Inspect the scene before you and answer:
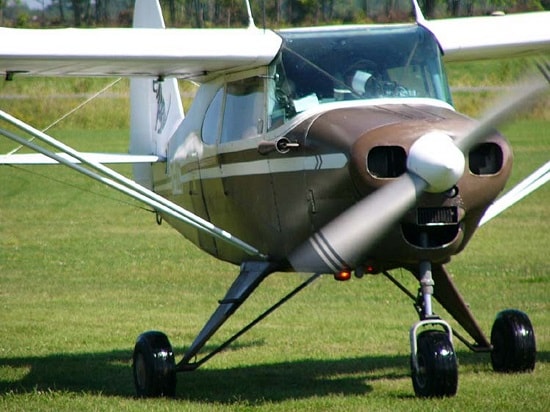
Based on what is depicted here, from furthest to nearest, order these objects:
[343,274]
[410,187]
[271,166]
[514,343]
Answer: [514,343] → [271,166] → [343,274] → [410,187]

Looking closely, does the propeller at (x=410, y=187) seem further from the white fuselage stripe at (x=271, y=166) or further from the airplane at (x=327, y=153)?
the white fuselage stripe at (x=271, y=166)

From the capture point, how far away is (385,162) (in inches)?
280

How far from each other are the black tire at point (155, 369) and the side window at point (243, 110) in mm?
1615

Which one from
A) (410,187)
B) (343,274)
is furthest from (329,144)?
(343,274)

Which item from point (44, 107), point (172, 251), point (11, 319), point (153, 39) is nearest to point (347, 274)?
point (153, 39)

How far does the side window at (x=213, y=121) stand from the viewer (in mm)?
9078

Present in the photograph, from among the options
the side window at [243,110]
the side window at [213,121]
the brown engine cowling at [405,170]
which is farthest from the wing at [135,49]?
the brown engine cowling at [405,170]

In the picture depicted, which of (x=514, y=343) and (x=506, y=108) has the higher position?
(x=506, y=108)

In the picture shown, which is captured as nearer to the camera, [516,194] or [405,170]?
[405,170]

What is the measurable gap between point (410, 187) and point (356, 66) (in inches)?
56.2

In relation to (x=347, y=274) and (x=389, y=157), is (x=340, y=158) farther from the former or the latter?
(x=347, y=274)

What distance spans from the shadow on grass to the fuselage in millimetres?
964

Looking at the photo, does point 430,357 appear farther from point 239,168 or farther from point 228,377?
point 228,377

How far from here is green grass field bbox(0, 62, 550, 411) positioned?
27.3ft
